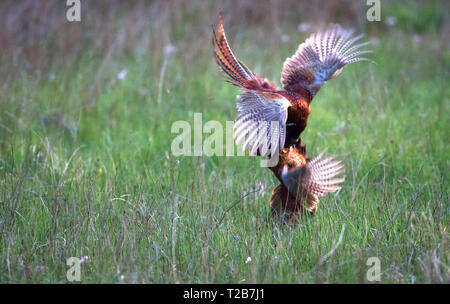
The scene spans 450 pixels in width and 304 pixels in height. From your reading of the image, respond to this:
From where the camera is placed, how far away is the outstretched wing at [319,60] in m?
3.76

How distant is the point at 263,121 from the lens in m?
3.30

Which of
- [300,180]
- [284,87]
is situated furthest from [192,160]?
[300,180]

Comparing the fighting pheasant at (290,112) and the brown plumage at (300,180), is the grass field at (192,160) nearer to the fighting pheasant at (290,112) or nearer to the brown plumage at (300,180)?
the brown plumage at (300,180)

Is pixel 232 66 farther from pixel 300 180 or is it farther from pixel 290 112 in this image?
pixel 300 180

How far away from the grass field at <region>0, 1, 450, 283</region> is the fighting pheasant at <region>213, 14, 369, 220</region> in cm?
21

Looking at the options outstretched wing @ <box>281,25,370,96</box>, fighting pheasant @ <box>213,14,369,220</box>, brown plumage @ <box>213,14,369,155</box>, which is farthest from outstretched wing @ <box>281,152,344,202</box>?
outstretched wing @ <box>281,25,370,96</box>

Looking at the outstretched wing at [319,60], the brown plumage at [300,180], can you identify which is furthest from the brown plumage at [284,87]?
the brown plumage at [300,180]

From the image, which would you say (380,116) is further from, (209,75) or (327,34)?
(209,75)

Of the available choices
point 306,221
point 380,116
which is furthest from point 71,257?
point 380,116

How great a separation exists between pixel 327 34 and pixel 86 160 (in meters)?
2.22

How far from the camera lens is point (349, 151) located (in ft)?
15.5

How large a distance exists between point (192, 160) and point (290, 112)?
4.13ft

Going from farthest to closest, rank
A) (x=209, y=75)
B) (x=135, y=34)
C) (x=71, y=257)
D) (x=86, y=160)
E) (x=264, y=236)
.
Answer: (x=135, y=34)
(x=209, y=75)
(x=86, y=160)
(x=264, y=236)
(x=71, y=257)
